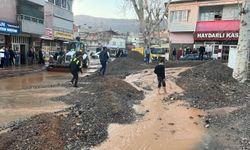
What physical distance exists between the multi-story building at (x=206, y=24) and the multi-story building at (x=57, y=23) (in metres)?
14.7

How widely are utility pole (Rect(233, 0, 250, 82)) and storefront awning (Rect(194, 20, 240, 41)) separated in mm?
23488

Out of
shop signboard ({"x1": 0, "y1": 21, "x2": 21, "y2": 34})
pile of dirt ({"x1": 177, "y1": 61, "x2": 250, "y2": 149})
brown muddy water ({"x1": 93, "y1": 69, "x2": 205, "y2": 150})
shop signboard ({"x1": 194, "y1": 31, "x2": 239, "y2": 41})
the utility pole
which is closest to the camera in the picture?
brown muddy water ({"x1": 93, "y1": 69, "x2": 205, "y2": 150})

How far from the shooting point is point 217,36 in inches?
1651

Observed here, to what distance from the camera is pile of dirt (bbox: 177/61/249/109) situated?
13.0 meters

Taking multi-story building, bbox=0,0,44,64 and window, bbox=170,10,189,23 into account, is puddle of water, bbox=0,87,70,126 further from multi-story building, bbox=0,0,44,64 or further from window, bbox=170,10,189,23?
window, bbox=170,10,189,23

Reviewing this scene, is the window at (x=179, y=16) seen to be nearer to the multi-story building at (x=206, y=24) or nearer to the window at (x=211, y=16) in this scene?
the multi-story building at (x=206, y=24)

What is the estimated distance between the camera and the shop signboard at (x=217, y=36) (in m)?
40.4

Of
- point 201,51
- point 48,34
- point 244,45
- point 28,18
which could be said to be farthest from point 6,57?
point 201,51

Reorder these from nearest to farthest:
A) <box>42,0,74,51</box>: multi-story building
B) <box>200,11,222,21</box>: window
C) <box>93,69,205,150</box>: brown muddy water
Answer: <box>93,69,205,150</box>: brown muddy water
<box>42,0,74,51</box>: multi-story building
<box>200,11,222,21</box>: window

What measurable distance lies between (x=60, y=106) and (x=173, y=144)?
503 cm

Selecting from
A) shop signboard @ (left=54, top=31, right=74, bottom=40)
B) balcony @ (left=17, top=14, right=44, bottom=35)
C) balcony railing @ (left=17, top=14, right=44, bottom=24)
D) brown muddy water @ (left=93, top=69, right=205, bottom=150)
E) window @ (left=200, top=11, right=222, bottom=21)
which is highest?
window @ (left=200, top=11, right=222, bottom=21)

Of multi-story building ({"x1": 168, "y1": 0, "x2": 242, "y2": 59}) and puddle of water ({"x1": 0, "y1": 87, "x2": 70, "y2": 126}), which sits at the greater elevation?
multi-story building ({"x1": 168, "y1": 0, "x2": 242, "y2": 59})

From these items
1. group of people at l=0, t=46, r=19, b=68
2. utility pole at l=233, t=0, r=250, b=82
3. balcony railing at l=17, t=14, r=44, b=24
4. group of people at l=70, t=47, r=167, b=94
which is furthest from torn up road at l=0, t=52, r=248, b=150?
balcony railing at l=17, t=14, r=44, b=24

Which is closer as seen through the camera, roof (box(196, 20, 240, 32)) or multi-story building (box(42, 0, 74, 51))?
roof (box(196, 20, 240, 32))
